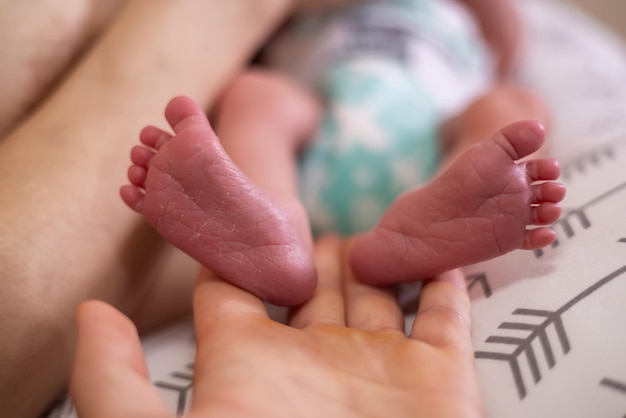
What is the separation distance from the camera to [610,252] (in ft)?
1.72

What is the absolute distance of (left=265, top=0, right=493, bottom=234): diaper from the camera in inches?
32.3

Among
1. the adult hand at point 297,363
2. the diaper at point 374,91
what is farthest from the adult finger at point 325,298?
the diaper at point 374,91

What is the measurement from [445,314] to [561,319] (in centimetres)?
10

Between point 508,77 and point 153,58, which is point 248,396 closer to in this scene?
point 153,58

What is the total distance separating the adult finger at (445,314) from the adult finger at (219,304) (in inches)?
5.6

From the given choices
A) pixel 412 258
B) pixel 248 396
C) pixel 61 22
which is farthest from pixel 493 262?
pixel 61 22

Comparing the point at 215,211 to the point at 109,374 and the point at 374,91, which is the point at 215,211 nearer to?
the point at 109,374

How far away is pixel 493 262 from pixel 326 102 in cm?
44

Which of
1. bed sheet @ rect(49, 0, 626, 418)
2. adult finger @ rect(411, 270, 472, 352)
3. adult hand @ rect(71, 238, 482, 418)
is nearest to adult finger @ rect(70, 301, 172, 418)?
adult hand @ rect(71, 238, 482, 418)

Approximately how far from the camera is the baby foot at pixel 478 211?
49cm

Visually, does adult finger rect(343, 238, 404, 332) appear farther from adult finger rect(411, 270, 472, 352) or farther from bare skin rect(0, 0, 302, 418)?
bare skin rect(0, 0, 302, 418)

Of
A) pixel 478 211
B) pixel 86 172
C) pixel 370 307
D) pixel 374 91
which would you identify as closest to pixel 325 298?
pixel 370 307

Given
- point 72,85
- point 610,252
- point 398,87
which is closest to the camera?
point 610,252

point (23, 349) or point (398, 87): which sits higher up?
point (398, 87)
